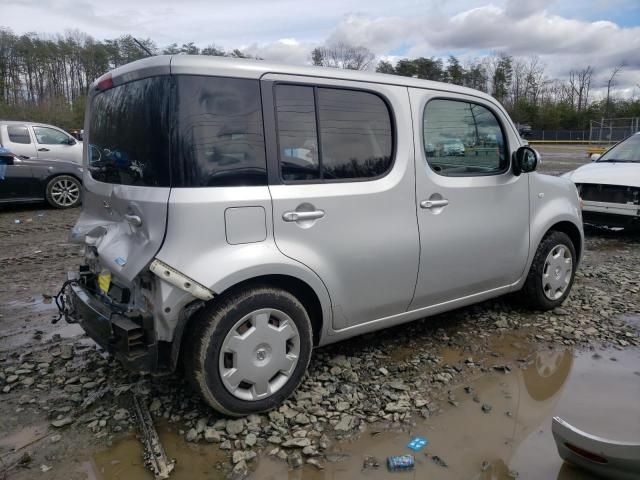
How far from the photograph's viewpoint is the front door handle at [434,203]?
3.55 m

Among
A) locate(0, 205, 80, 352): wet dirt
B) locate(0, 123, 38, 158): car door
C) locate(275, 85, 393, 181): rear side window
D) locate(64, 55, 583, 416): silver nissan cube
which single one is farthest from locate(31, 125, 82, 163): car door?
locate(275, 85, 393, 181): rear side window

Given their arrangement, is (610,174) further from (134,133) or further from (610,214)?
(134,133)

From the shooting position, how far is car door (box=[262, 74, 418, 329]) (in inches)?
117

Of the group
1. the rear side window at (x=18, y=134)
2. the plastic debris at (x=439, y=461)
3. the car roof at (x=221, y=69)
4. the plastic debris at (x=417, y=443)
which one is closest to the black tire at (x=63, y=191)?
the rear side window at (x=18, y=134)

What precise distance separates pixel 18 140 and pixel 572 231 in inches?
425

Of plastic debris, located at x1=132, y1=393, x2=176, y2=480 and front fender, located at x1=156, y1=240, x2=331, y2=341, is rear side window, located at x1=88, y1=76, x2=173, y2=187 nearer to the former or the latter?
front fender, located at x1=156, y1=240, x2=331, y2=341

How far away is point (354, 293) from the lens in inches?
129

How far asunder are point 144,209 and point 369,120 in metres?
1.54

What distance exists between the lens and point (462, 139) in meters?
3.88

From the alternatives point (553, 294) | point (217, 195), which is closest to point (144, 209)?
point (217, 195)

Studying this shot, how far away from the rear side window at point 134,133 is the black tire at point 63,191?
7.68 m

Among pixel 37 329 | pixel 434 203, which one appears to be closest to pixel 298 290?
pixel 434 203

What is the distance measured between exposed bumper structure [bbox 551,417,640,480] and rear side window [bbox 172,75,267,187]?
2.02 meters

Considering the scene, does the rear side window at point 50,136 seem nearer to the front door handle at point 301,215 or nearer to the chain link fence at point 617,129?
the front door handle at point 301,215
